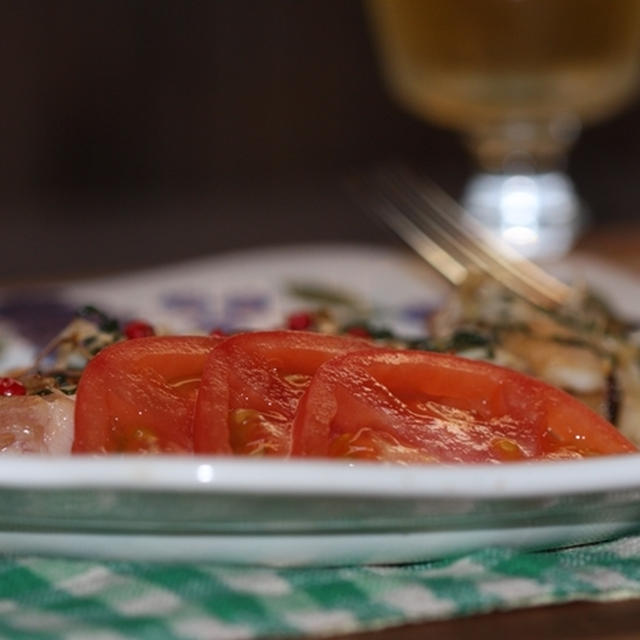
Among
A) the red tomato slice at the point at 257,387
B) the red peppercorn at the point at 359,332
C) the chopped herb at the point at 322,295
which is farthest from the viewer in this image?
the chopped herb at the point at 322,295

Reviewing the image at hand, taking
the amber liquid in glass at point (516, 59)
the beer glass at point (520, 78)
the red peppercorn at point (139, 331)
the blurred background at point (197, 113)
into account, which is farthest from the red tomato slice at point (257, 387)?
the blurred background at point (197, 113)

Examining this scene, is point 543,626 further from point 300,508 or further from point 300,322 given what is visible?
point 300,322

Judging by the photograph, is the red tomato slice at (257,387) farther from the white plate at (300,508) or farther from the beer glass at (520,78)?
the beer glass at (520,78)

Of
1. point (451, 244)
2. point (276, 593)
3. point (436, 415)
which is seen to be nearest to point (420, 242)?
point (451, 244)

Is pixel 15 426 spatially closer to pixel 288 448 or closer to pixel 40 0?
pixel 288 448

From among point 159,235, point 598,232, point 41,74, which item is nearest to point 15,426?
point 598,232

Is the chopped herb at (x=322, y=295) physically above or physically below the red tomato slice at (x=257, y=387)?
below
